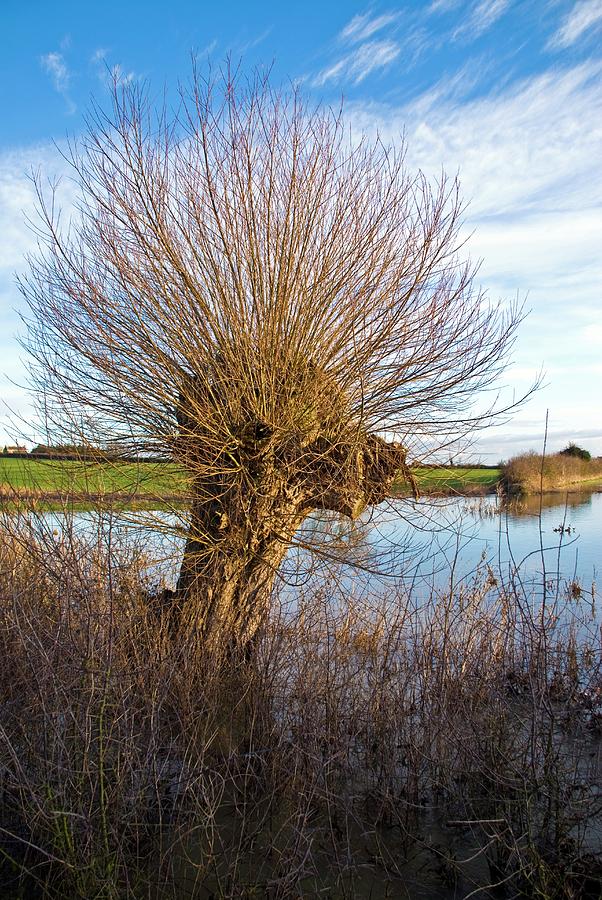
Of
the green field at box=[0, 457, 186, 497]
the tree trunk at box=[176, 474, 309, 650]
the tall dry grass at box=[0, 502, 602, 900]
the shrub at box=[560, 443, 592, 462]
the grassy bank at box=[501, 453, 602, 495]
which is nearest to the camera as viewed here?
the tall dry grass at box=[0, 502, 602, 900]

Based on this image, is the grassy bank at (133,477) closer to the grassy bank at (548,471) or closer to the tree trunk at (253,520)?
Answer: the tree trunk at (253,520)

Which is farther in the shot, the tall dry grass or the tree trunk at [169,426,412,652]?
the tree trunk at [169,426,412,652]

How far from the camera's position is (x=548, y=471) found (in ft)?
85.1

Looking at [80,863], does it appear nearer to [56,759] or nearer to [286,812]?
[56,759]

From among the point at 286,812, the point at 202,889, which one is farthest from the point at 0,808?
the point at 286,812

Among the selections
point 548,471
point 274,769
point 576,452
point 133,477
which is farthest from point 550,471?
point 274,769

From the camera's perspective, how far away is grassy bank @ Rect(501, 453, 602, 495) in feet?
77.8

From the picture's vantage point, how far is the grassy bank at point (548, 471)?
23703 mm

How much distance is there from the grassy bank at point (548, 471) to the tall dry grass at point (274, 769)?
1571cm

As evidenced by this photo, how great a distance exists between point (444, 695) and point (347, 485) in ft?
8.45

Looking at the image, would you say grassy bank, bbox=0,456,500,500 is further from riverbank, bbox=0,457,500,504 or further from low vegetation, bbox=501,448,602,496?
low vegetation, bbox=501,448,602,496

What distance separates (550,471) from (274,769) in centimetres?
2358

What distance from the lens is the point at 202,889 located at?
3.94m

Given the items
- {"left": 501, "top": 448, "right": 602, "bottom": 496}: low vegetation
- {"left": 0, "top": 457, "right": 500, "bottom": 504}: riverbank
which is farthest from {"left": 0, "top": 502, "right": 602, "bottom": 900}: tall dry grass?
{"left": 501, "top": 448, "right": 602, "bottom": 496}: low vegetation
